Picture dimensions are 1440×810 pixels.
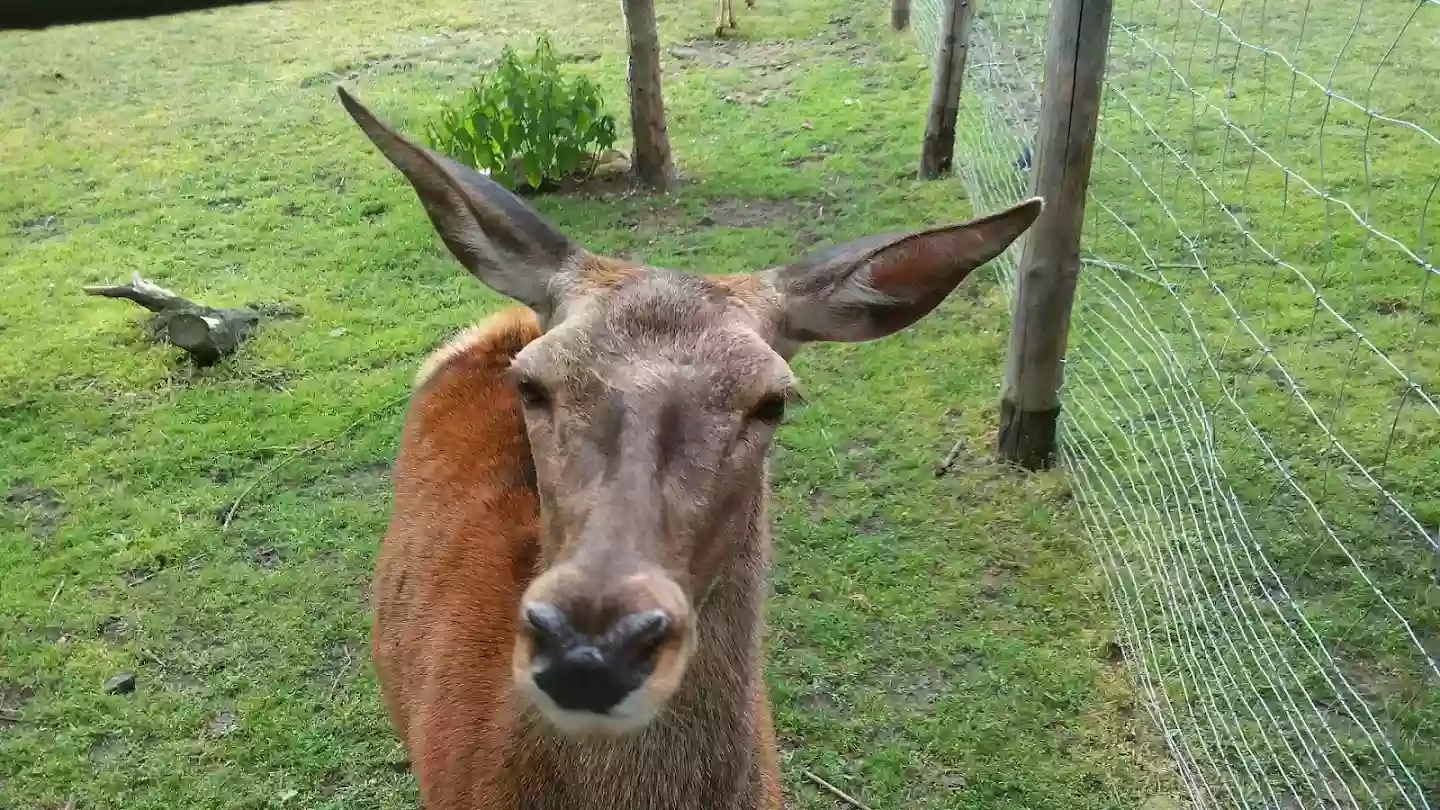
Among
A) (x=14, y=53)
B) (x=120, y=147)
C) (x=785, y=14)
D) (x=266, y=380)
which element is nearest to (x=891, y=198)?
(x=266, y=380)

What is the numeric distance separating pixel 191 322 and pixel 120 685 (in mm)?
2477

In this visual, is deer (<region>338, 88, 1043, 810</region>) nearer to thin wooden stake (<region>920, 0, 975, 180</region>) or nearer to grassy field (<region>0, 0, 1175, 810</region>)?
grassy field (<region>0, 0, 1175, 810</region>)

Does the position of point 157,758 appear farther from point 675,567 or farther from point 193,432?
point 675,567

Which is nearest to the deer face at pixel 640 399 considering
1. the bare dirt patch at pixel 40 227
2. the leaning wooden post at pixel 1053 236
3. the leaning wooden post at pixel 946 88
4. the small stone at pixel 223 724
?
the leaning wooden post at pixel 1053 236

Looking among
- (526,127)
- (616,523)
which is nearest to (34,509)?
(526,127)

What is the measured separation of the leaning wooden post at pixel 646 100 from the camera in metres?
7.18

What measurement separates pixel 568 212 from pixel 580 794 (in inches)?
217

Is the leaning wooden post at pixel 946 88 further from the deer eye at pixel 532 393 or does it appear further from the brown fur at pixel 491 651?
the deer eye at pixel 532 393

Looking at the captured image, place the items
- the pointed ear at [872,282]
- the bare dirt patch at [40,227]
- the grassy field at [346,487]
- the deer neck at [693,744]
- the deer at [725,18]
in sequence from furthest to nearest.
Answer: the deer at [725,18] < the bare dirt patch at [40,227] < the grassy field at [346,487] < the pointed ear at [872,282] < the deer neck at [693,744]

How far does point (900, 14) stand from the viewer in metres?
10.5

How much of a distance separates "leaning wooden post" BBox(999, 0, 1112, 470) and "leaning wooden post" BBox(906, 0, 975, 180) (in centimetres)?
286

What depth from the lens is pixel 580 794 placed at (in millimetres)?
2318

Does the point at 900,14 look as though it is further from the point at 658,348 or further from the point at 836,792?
the point at 658,348

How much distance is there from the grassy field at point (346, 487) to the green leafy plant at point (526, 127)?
0.37m
